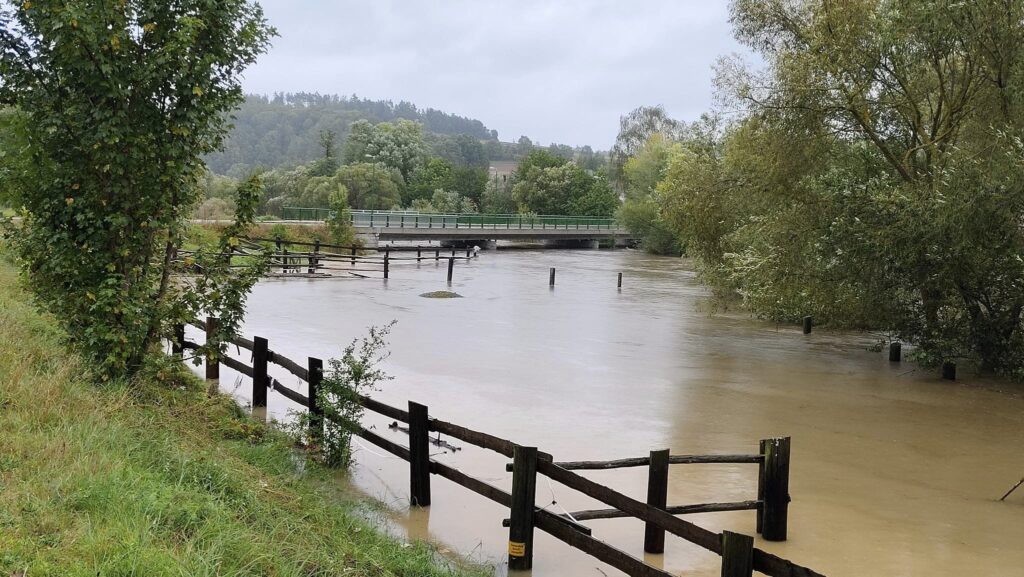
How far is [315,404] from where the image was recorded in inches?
399

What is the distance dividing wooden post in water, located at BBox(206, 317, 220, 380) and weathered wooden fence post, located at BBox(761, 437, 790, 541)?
6.40 m

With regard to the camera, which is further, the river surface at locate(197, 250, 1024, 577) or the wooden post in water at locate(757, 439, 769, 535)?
the river surface at locate(197, 250, 1024, 577)

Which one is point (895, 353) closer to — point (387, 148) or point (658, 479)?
point (658, 479)

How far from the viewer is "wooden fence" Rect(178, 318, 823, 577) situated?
5729 millimetres

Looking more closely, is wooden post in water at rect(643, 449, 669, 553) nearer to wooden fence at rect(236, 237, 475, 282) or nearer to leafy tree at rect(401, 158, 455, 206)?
wooden fence at rect(236, 237, 475, 282)

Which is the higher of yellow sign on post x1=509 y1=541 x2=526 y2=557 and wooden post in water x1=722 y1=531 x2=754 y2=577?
wooden post in water x1=722 y1=531 x2=754 y2=577

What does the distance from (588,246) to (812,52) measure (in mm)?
62424

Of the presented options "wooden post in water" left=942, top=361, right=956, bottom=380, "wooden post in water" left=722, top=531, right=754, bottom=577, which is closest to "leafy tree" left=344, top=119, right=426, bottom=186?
"wooden post in water" left=942, top=361, right=956, bottom=380

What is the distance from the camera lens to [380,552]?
6.57 m

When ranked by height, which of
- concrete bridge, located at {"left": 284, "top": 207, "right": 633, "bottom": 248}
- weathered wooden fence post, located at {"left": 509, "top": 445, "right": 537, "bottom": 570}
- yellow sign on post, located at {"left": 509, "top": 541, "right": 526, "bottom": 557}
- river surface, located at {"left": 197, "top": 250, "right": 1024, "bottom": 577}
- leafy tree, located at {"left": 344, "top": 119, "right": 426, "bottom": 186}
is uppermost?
leafy tree, located at {"left": 344, "top": 119, "right": 426, "bottom": 186}

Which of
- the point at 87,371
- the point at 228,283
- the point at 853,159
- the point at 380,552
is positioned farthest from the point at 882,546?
the point at 853,159

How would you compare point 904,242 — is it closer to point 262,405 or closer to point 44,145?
point 262,405

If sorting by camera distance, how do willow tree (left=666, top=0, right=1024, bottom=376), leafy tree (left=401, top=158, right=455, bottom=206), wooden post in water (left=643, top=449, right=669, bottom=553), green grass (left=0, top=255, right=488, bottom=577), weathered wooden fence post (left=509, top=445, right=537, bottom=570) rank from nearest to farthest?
green grass (left=0, top=255, right=488, bottom=577) → weathered wooden fence post (left=509, top=445, right=537, bottom=570) → wooden post in water (left=643, top=449, right=669, bottom=553) → willow tree (left=666, top=0, right=1024, bottom=376) → leafy tree (left=401, top=158, right=455, bottom=206)

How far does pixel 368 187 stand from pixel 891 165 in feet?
221
